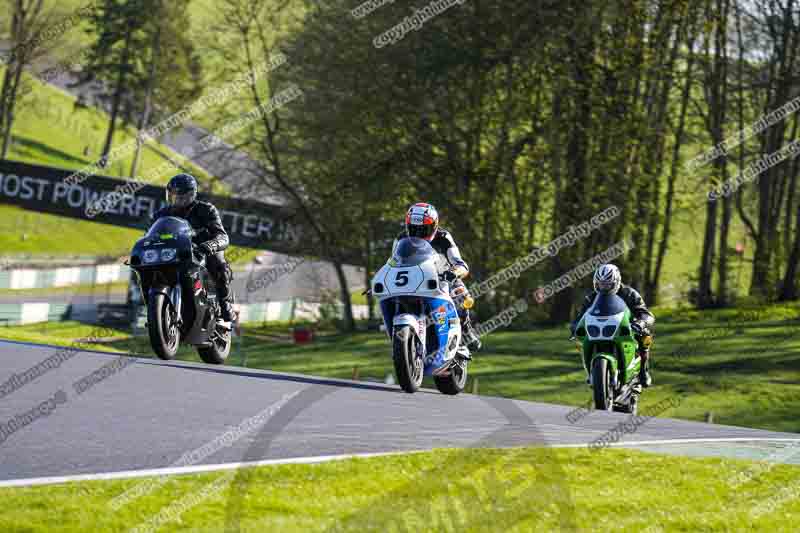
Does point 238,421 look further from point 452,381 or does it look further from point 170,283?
point 452,381

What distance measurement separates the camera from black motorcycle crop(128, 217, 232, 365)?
1273 centimetres

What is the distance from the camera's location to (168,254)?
12.7 metres

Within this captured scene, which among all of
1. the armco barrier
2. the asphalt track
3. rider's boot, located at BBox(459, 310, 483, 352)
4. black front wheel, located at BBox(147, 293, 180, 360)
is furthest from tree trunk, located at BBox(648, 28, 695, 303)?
black front wheel, located at BBox(147, 293, 180, 360)

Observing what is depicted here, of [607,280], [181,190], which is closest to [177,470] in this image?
[181,190]

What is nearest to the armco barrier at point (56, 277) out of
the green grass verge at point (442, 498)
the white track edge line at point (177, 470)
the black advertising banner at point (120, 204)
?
the black advertising banner at point (120, 204)

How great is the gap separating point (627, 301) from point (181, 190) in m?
6.39

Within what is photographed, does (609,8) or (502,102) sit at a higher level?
(609,8)

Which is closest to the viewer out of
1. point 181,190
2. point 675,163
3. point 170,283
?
point 170,283

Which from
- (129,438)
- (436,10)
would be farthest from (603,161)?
(129,438)

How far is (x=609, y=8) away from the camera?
111 ft

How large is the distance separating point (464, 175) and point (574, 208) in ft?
11.7

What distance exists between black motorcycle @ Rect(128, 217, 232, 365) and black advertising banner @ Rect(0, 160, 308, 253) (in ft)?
81.0

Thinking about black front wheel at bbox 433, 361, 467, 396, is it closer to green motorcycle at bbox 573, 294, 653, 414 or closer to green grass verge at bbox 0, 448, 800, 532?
green motorcycle at bbox 573, 294, 653, 414

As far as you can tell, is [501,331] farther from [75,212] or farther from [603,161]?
[75,212]
